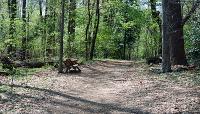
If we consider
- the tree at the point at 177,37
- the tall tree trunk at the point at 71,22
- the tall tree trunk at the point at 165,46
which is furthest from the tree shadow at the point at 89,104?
the tall tree trunk at the point at 71,22

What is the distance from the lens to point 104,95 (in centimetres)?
1472

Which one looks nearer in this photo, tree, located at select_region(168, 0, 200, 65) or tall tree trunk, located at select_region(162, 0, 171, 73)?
tall tree trunk, located at select_region(162, 0, 171, 73)

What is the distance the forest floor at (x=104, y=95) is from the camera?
473 inches

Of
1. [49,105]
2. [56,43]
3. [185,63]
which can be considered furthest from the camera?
[56,43]

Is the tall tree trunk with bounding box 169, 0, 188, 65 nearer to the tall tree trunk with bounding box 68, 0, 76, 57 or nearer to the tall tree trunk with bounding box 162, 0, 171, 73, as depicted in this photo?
the tall tree trunk with bounding box 162, 0, 171, 73

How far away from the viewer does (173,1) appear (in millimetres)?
20719

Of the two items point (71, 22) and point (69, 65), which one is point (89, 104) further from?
point (71, 22)

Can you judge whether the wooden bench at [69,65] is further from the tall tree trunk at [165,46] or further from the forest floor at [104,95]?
the tall tree trunk at [165,46]

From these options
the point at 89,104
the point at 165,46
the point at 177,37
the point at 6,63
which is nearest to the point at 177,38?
the point at 177,37

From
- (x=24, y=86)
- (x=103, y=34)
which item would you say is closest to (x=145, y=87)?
(x=24, y=86)

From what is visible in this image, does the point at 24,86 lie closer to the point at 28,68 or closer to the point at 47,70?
the point at 47,70

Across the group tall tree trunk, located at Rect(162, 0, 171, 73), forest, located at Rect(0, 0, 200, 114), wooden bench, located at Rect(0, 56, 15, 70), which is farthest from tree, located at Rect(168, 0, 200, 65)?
wooden bench, located at Rect(0, 56, 15, 70)

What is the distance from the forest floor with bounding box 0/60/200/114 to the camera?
39.4 ft

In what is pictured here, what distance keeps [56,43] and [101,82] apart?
17.1m
